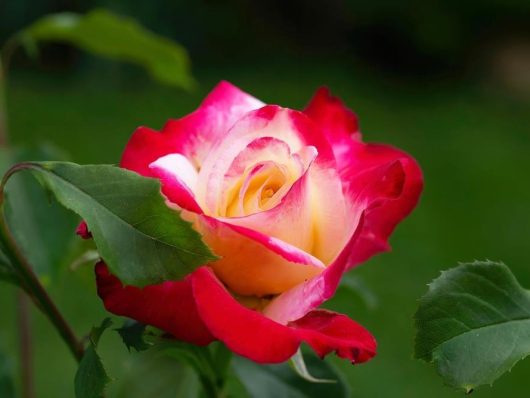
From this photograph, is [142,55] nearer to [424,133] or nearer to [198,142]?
[198,142]

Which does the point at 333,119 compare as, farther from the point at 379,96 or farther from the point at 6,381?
the point at 379,96

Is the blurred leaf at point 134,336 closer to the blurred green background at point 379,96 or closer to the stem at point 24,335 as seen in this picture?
the stem at point 24,335

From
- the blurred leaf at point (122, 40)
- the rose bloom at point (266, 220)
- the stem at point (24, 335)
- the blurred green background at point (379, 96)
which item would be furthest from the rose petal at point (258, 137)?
the blurred green background at point (379, 96)

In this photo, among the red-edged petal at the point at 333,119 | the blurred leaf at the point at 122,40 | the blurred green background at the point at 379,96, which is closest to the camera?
the red-edged petal at the point at 333,119

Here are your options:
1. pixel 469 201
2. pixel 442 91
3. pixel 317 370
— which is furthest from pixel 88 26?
pixel 442 91

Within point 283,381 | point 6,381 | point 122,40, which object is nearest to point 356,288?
point 283,381

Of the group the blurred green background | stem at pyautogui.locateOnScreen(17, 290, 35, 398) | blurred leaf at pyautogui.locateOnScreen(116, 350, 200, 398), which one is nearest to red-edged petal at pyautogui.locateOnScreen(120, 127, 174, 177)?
blurred leaf at pyautogui.locateOnScreen(116, 350, 200, 398)

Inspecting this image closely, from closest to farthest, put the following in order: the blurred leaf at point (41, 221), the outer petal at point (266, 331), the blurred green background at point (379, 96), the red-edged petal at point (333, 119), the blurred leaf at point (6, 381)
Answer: the outer petal at point (266, 331) < the red-edged petal at point (333, 119) < the blurred leaf at point (6, 381) < the blurred leaf at point (41, 221) < the blurred green background at point (379, 96)

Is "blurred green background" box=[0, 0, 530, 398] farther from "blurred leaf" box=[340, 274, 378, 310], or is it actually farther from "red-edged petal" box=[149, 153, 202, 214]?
"red-edged petal" box=[149, 153, 202, 214]
